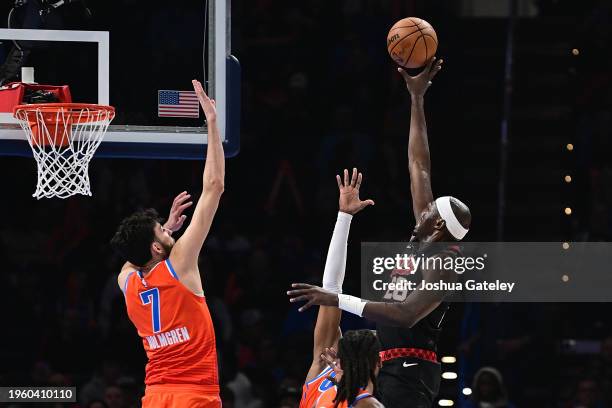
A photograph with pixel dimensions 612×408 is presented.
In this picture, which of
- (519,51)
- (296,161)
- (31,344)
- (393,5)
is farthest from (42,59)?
(519,51)

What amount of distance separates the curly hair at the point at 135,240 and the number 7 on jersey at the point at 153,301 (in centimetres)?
15

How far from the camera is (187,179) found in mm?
11219

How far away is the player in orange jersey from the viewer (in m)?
5.28

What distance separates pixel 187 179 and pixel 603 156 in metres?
4.12

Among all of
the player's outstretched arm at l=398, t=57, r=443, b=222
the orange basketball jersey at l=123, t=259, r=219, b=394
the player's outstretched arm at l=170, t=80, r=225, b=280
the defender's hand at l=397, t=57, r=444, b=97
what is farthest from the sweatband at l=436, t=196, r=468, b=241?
the orange basketball jersey at l=123, t=259, r=219, b=394

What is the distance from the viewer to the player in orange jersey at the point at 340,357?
528cm

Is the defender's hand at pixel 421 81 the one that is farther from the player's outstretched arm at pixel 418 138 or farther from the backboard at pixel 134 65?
the backboard at pixel 134 65

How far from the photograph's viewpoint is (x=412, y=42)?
6.80m

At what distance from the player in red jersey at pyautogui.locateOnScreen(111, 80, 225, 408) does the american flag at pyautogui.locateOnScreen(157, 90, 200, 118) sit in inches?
41.8

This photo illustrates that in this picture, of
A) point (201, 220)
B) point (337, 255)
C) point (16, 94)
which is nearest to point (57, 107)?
point (16, 94)

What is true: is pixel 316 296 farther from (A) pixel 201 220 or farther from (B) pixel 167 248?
(B) pixel 167 248

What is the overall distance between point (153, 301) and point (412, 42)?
2198 millimetres

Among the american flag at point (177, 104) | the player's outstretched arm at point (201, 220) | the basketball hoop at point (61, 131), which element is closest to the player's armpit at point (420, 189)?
the player's outstretched arm at point (201, 220)

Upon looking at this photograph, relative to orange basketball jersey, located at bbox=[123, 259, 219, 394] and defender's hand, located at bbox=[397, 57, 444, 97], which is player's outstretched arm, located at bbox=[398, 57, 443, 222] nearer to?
defender's hand, located at bbox=[397, 57, 444, 97]
